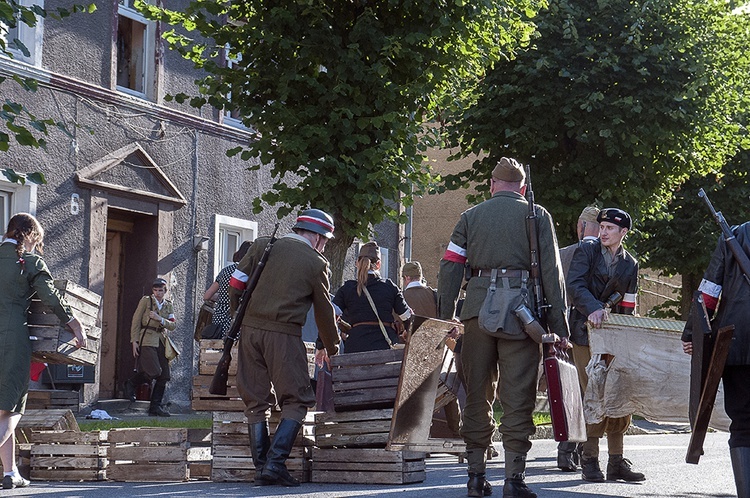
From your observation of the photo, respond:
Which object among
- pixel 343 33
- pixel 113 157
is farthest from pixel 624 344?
pixel 113 157

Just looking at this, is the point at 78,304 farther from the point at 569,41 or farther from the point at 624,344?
the point at 569,41

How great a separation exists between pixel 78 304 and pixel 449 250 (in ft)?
11.7

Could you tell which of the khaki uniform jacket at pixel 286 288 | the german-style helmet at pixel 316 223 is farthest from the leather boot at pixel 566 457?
the german-style helmet at pixel 316 223

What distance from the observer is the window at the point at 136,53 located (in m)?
20.9

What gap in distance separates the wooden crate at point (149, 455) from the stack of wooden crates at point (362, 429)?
3.47 ft

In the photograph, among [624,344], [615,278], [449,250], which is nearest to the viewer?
[449,250]

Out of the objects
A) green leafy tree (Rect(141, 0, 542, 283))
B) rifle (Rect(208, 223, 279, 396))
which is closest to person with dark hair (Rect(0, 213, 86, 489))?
rifle (Rect(208, 223, 279, 396))

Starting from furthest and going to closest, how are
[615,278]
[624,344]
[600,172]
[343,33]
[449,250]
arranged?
[600,172] → [343,33] → [615,278] → [624,344] → [449,250]

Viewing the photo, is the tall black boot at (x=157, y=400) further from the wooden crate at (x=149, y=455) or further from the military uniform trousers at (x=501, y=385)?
the military uniform trousers at (x=501, y=385)

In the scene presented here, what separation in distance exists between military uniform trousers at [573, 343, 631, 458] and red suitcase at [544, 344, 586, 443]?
1595 mm

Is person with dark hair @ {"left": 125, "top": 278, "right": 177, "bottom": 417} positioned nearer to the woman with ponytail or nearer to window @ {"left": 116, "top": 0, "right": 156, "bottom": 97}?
window @ {"left": 116, "top": 0, "right": 156, "bottom": 97}

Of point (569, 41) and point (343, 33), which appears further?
point (569, 41)

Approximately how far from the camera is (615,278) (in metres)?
11.0

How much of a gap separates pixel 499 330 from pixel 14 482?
384 cm
